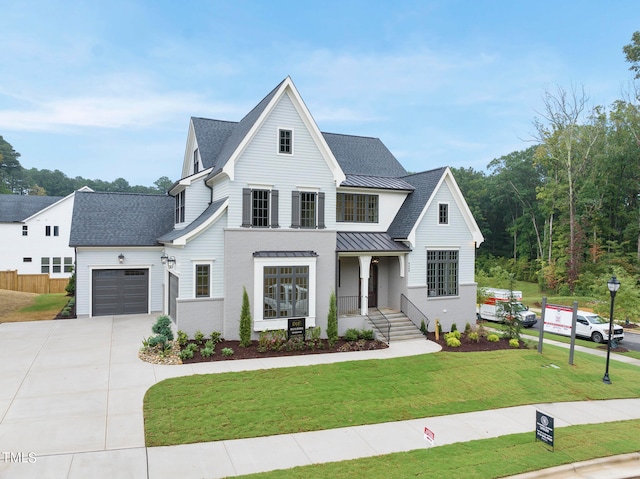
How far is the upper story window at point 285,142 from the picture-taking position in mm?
17311

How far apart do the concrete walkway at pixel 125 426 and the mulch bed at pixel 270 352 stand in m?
0.52

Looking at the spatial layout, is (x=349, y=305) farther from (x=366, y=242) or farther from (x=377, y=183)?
(x=377, y=183)

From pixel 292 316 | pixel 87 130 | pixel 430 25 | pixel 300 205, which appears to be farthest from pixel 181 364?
pixel 87 130

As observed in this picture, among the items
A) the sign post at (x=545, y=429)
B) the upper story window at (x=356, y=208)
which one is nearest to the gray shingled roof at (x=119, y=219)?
the upper story window at (x=356, y=208)

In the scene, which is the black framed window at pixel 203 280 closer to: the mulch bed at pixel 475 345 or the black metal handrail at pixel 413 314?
the black metal handrail at pixel 413 314

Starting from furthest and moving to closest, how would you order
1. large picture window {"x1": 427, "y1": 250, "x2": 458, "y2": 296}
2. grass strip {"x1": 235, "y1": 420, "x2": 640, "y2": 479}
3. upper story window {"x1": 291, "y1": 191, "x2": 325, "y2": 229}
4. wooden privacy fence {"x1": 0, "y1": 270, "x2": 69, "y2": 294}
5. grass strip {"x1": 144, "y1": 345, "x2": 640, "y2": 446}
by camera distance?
wooden privacy fence {"x1": 0, "y1": 270, "x2": 69, "y2": 294} < large picture window {"x1": 427, "y1": 250, "x2": 458, "y2": 296} < upper story window {"x1": 291, "y1": 191, "x2": 325, "y2": 229} < grass strip {"x1": 144, "y1": 345, "x2": 640, "y2": 446} < grass strip {"x1": 235, "y1": 420, "x2": 640, "y2": 479}

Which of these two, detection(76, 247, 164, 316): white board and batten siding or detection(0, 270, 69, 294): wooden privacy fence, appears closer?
detection(76, 247, 164, 316): white board and batten siding

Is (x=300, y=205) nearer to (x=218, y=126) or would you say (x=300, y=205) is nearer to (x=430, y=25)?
(x=218, y=126)

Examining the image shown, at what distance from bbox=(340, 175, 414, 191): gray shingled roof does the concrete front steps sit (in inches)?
253

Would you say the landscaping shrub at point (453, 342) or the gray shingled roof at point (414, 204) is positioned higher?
the gray shingled roof at point (414, 204)

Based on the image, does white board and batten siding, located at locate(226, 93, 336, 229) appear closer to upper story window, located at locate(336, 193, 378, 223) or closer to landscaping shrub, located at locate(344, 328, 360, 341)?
upper story window, located at locate(336, 193, 378, 223)

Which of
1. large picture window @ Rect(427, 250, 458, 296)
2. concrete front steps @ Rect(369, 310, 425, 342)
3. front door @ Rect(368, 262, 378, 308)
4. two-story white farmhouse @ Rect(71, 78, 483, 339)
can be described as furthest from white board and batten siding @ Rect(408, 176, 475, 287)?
front door @ Rect(368, 262, 378, 308)

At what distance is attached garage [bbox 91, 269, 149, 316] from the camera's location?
2120cm

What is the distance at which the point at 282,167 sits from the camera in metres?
17.4
